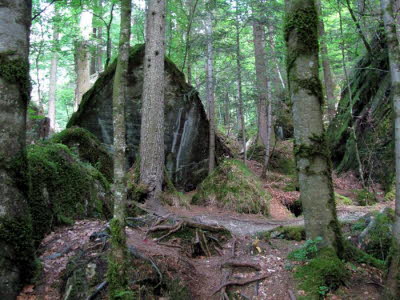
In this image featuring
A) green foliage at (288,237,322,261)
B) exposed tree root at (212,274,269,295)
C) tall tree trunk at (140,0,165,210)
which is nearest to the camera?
green foliage at (288,237,322,261)

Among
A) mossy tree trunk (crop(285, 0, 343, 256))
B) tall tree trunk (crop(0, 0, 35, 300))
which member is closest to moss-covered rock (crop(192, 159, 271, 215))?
mossy tree trunk (crop(285, 0, 343, 256))

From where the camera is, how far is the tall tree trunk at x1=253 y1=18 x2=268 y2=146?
12.8 metres

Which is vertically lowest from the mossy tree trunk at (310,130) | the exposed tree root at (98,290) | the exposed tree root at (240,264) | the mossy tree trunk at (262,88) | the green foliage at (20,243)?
the exposed tree root at (240,264)

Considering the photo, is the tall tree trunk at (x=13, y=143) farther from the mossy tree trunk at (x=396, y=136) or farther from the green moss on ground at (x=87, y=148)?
the green moss on ground at (x=87, y=148)

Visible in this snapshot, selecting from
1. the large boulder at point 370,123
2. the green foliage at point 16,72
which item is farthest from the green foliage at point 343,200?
the green foliage at point 16,72

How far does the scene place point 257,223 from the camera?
8.02m

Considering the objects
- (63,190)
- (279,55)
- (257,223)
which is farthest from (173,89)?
(63,190)

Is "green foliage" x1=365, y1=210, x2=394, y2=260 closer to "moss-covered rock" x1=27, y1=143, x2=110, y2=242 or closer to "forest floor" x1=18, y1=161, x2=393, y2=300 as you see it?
"forest floor" x1=18, y1=161, x2=393, y2=300

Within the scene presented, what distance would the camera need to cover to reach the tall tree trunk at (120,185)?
316 centimetres

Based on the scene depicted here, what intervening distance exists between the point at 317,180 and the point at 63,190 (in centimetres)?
422

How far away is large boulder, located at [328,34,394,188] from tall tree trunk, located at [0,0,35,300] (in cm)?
1018

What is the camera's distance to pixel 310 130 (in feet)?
13.3

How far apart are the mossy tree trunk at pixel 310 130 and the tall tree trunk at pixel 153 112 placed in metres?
5.29

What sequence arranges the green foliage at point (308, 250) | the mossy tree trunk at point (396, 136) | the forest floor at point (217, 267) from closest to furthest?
the mossy tree trunk at point (396, 136)
the forest floor at point (217, 267)
the green foliage at point (308, 250)
